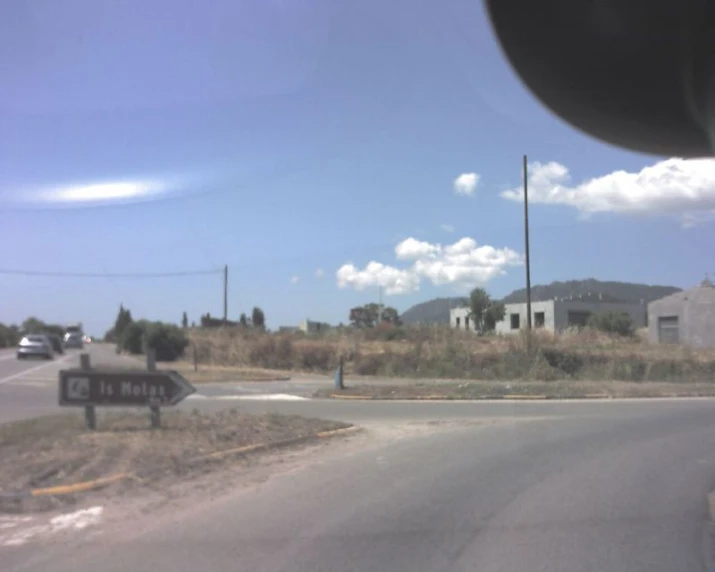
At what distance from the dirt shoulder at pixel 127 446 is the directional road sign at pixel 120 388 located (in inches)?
18.8

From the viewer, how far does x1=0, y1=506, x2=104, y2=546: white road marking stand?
6895 mm

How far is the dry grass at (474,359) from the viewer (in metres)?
32.7

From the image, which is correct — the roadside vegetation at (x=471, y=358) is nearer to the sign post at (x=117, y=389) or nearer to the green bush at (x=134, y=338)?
the green bush at (x=134, y=338)

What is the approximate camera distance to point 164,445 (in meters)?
10.9

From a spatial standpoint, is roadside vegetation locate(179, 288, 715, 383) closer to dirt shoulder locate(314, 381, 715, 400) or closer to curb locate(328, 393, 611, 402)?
dirt shoulder locate(314, 381, 715, 400)

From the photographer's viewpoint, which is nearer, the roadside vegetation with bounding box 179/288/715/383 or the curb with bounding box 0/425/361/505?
the curb with bounding box 0/425/361/505

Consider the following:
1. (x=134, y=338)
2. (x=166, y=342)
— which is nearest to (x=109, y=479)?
(x=166, y=342)

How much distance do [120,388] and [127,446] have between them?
1762mm

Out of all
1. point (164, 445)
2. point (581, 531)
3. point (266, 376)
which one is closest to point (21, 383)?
point (266, 376)

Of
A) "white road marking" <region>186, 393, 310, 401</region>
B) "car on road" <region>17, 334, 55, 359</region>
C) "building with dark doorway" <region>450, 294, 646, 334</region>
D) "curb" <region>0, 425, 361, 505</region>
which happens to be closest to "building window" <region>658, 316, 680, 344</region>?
"building with dark doorway" <region>450, 294, 646, 334</region>

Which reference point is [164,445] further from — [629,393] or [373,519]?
[629,393]

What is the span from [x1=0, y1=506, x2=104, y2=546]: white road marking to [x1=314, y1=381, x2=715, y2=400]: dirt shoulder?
15936mm

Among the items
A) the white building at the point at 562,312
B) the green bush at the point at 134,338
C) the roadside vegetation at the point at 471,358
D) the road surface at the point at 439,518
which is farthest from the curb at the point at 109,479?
the white building at the point at 562,312

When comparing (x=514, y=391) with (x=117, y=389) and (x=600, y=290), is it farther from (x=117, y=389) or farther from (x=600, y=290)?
(x=600, y=290)
